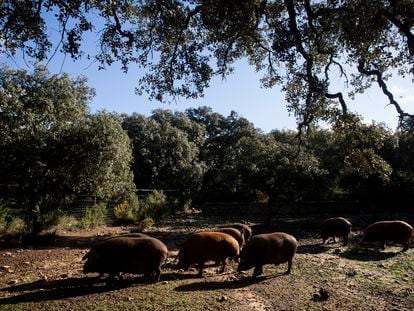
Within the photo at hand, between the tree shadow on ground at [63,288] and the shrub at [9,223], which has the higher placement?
the shrub at [9,223]

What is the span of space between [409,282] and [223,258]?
4.24 metres

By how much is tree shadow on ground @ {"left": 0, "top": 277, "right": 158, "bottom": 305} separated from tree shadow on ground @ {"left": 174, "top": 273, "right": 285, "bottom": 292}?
0.87 metres

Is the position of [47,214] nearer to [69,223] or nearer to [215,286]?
[69,223]

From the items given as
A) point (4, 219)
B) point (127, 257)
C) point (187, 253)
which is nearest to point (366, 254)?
point (187, 253)

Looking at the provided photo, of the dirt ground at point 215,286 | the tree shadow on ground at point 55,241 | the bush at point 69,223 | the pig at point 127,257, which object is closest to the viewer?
the dirt ground at point 215,286

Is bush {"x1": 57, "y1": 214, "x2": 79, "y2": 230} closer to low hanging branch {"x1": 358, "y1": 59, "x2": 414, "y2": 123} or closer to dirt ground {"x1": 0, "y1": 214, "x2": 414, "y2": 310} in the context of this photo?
dirt ground {"x1": 0, "y1": 214, "x2": 414, "y2": 310}

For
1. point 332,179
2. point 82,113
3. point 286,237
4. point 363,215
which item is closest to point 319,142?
point 332,179

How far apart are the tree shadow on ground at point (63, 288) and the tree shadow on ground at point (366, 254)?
6.75 meters

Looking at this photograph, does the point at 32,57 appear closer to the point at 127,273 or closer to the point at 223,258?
the point at 127,273

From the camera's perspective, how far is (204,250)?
9008 millimetres

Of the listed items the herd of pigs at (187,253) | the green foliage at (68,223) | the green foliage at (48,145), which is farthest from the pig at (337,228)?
the green foliage at (68,223)

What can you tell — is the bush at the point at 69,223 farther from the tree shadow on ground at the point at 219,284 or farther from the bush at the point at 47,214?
the tree shadow on ground at the point at 219,284

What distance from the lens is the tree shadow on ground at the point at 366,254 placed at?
1196cm

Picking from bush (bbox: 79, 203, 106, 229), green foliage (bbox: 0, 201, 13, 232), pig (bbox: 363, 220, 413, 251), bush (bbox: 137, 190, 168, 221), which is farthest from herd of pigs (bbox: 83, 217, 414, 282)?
bush (bbox: 137, 190, 168, 221)
